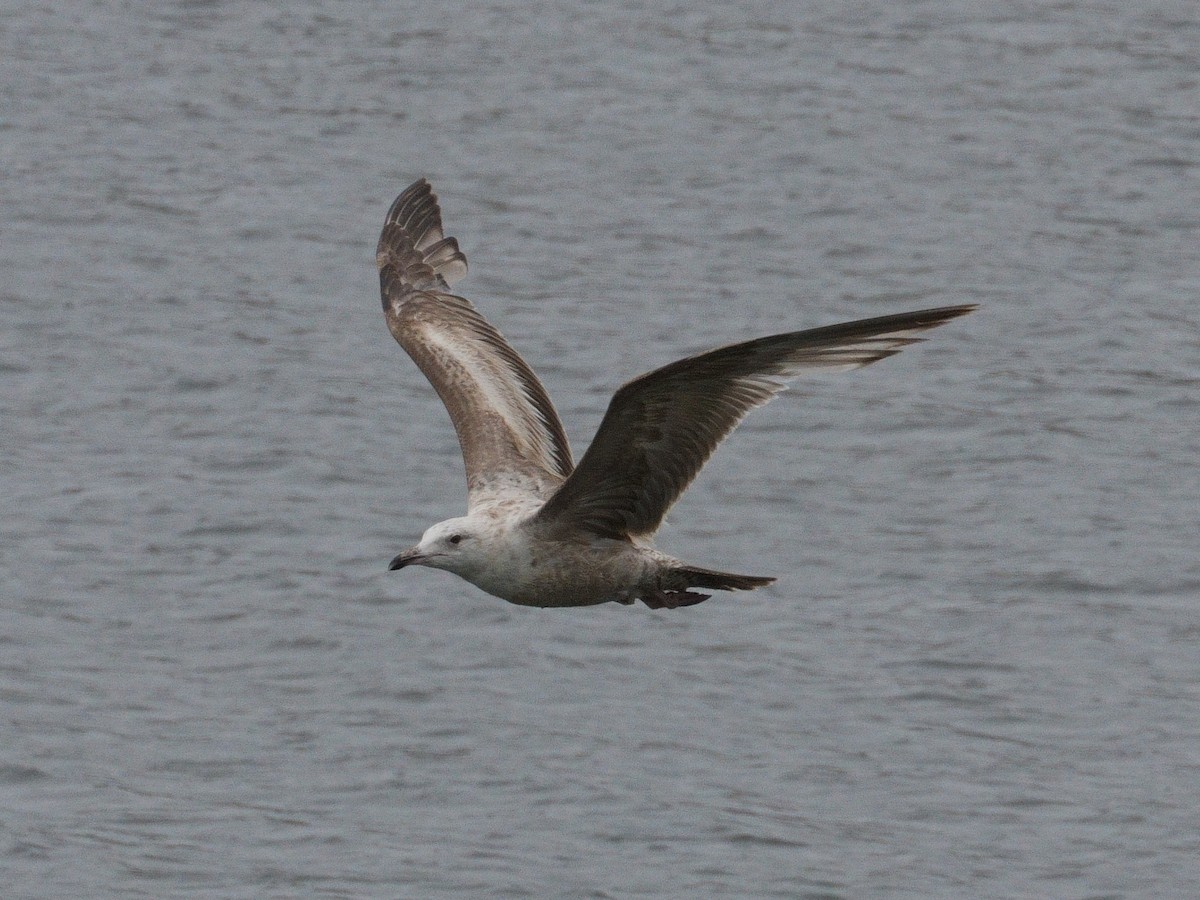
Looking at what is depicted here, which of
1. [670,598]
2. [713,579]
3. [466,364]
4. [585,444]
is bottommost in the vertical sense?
[670,598]

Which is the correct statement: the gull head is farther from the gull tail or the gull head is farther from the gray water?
the gray water

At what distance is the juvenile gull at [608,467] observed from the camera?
32.0ft

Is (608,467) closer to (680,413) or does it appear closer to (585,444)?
(680,413)

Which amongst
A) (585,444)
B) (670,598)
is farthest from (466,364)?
(585,444)

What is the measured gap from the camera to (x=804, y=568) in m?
19.9

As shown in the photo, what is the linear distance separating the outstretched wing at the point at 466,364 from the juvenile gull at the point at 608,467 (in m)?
0.01

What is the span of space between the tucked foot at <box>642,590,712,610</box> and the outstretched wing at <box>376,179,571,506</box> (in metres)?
0.86

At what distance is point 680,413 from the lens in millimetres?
10250

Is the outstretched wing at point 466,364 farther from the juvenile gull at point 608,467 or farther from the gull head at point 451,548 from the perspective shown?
the gull head at point 451,548

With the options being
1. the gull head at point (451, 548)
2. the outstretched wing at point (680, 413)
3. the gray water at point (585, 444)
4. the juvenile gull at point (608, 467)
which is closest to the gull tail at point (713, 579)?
the juvenile gull at point (608, 467)

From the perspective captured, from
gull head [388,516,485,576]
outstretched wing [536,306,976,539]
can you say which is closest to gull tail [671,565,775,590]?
outstretched wing [536,306,976,539]

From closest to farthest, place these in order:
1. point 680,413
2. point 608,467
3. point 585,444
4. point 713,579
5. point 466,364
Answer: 1. point 680,413
2. point 608,467
3. point 713,579
4. point 466,364
5. point 585,444

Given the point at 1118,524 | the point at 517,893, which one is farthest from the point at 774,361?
the point at 1118,524

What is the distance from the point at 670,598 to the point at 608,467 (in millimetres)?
864
